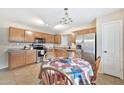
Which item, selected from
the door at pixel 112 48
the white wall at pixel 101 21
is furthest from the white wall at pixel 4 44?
the door at pixel 112 48

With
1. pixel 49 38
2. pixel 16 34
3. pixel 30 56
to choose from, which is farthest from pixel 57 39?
pixel 16 34

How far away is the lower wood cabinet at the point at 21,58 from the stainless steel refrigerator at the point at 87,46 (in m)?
2.35

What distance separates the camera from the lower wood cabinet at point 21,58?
4117 millimetres

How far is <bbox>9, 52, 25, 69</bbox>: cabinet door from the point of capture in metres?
4.10

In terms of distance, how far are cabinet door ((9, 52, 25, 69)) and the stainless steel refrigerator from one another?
8.23 ft

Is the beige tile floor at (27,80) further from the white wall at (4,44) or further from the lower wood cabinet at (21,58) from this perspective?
the white wall at (4,44)

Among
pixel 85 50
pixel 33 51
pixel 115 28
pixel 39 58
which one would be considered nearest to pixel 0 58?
pixel 33 51

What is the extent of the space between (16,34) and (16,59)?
3.63 ft

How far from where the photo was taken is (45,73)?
1.37 meters

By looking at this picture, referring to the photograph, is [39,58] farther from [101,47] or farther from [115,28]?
[115,28]

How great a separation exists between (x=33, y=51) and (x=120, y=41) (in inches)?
156

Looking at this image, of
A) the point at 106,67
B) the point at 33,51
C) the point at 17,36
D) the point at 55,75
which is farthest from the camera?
the point at 33,51
